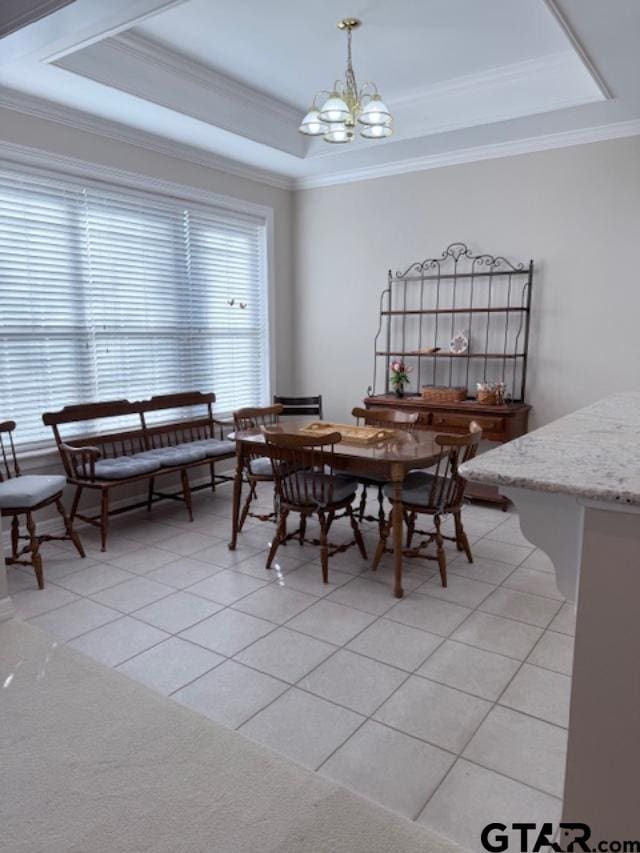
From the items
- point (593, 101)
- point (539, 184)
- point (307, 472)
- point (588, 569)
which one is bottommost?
point (307, 472)

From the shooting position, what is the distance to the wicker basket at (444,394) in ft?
14.8

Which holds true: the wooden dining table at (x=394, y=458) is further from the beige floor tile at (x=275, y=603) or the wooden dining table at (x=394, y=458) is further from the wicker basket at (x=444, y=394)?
the wicker basket at (x=444, y=394)

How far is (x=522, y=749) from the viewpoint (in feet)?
6.32

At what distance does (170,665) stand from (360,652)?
0.79m

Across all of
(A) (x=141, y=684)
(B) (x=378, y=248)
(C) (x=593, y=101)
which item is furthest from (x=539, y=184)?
(A) (x=141, y=684)

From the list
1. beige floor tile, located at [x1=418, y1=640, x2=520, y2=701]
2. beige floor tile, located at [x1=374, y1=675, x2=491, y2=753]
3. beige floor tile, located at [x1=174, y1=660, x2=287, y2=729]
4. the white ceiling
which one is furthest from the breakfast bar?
the white ceiling

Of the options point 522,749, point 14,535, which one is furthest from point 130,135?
point 522,749

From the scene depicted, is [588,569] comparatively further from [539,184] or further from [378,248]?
[378,248]

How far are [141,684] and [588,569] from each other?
180 centimetres

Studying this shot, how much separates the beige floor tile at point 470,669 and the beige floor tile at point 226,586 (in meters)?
1.08

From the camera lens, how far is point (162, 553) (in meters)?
3.64

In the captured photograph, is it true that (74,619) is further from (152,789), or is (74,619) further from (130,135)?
(130,135)

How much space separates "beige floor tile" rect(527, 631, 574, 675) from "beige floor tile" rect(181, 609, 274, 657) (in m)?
1.17

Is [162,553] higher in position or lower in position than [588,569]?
lower
